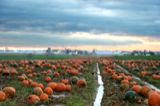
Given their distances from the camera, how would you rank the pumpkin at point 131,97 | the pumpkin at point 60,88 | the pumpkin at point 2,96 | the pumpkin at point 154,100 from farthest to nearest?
the pumpkin at point 60,88
the pumpkin at point 131,97
the pumpkin at point 2,96
the pumpkin at point 154,100

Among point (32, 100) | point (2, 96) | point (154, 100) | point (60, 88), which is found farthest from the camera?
point (60, 88)

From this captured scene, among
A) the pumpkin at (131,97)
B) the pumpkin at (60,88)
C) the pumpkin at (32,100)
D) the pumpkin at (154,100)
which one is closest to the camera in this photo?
the pumpkin at (154,100)

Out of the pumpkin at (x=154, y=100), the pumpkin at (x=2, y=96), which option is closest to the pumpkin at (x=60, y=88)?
the pumpkin at (x=2, y=96)

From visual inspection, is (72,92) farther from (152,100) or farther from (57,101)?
(152,100)

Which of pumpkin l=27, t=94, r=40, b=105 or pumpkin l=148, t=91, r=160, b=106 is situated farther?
pumpkin l=27, t=94, r=40, b=105

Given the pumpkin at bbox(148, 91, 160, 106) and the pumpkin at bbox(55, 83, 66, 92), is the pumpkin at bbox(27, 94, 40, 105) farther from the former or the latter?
the pumpkin at bbox(55, 83, 66, 92)

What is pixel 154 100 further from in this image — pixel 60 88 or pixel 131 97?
pixel 60 88

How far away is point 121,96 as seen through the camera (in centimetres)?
2291

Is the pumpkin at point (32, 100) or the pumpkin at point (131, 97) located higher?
the pumpkin at point (32, 100)

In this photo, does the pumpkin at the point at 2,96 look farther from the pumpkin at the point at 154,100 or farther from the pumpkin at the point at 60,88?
the pumpkin at the point at 154,100

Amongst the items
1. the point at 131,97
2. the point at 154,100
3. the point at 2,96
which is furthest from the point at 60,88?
the point at 154,100

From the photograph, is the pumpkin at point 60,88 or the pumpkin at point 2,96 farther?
the pumpkin at point 60,88

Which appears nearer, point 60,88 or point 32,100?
point 32,100

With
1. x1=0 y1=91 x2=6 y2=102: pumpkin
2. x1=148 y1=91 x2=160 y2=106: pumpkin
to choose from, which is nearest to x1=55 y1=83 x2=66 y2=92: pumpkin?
x1=0 y1=91 x2=6 y2=102: pumpkin
